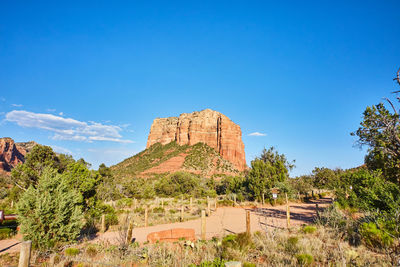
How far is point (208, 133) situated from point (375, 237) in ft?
275

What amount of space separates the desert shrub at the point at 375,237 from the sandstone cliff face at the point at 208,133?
7529cm

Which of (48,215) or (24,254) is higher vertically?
(48,215)

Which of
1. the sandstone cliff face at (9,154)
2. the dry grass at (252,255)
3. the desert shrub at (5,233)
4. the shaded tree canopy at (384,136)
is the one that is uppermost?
the sandstone cliff face at (9,154)

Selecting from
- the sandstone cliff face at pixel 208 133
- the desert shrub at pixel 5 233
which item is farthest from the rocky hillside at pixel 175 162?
the desert shrub at pixel 5 233

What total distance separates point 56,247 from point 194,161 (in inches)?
2512

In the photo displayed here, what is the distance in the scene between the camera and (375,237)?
6.57 meters

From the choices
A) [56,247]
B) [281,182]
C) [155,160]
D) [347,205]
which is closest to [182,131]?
[155,160]

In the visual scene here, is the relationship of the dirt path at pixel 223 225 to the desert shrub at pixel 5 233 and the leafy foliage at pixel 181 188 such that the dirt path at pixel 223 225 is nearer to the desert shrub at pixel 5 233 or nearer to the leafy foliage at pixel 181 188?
the desert shrub at pixel 5 233

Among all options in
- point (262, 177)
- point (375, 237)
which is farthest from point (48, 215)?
point (262, 177)

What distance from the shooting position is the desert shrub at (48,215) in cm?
663

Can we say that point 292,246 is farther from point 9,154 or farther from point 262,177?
point 9,154

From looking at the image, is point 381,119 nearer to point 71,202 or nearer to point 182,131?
point 71,202

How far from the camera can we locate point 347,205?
14219 millimetres

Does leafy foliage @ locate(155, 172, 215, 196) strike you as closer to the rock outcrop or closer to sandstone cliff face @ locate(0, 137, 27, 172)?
the rock outcrop
